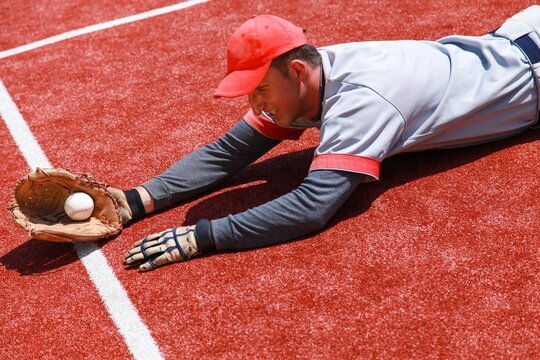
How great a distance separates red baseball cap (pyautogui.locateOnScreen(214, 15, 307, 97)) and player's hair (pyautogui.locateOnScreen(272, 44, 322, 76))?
1.0 inches

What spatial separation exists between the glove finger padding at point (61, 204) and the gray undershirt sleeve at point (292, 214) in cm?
55

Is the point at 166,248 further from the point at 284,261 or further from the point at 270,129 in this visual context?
the point at 270,129

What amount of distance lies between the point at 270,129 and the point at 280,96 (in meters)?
0.43

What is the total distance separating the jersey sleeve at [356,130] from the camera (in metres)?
3.25

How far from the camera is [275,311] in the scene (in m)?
3.06

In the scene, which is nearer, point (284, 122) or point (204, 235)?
point (204, 235)

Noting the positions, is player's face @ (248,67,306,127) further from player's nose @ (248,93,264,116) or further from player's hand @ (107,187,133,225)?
player's hand @ (107,187,133,225)

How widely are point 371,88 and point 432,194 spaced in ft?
1.95

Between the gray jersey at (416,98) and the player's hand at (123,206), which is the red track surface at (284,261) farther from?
the gray jersey at (416,98)

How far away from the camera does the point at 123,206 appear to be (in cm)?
366

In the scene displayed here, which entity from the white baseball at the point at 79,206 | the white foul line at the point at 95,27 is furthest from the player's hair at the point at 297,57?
the white foul line at the point at 95,27

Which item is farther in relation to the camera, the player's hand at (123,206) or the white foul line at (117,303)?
the player's hand at (123,206)

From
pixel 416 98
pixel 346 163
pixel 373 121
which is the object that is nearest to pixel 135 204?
pixel 346 163

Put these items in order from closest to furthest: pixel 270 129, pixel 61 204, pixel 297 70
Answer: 1. pixel 297 70
2. pixel 61 204
3. pixel 270 129
